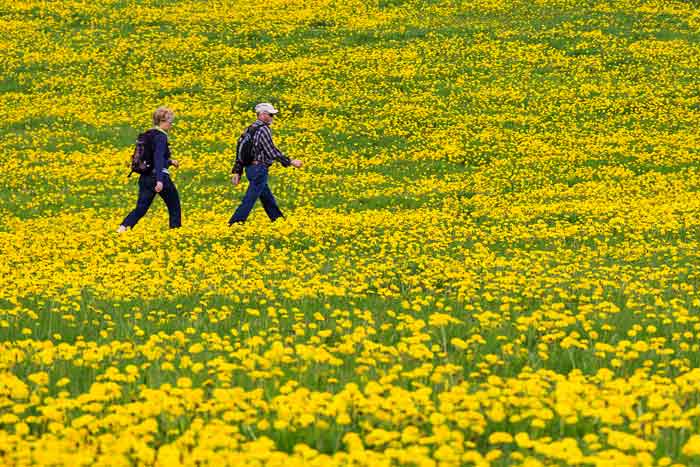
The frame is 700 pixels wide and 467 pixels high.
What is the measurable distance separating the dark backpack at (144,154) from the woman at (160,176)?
0.07m

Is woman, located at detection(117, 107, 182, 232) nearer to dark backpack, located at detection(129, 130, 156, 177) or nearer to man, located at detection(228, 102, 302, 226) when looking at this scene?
dark backpack, located at detection(129, 130, 156, 177)

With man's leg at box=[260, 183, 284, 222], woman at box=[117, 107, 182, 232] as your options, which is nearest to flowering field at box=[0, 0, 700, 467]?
man's leg at box=[260, 183, 284, 222]

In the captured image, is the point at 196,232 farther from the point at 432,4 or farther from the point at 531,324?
the point at 432,4

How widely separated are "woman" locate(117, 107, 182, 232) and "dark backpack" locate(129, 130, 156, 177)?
0.22 ft

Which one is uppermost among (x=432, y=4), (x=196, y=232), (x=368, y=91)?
(x=432, y=4)

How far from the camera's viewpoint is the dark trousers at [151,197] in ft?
45.3

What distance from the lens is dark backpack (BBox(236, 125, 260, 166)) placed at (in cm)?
1416

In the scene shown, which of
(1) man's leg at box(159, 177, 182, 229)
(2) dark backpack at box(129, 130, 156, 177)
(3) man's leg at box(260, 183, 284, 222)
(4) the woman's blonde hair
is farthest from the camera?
(3) man's leg at box(260, 183, 284, 222)

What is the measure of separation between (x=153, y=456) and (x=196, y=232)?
9.77m

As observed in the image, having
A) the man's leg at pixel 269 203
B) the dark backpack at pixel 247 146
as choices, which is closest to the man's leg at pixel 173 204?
the dark backpack at pixel 247 146

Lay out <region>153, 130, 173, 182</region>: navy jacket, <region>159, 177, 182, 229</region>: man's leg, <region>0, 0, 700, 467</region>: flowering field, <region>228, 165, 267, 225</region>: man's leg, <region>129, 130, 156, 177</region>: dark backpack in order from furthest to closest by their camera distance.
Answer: <region>228, 165, 267, 225</region>: man's leg, <region>159, 177, 182, 229</region>: man's leg, <region>129, 130, 156, 177</region>: dark backpack, <region>153, 130, 173, 182</region>: navy jacket, <region>0, 0, 700, 467</region>: flowering field

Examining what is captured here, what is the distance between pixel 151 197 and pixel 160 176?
64cm

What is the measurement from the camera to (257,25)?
41.5m

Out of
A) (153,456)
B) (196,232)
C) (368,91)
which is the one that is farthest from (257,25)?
(153,456)
